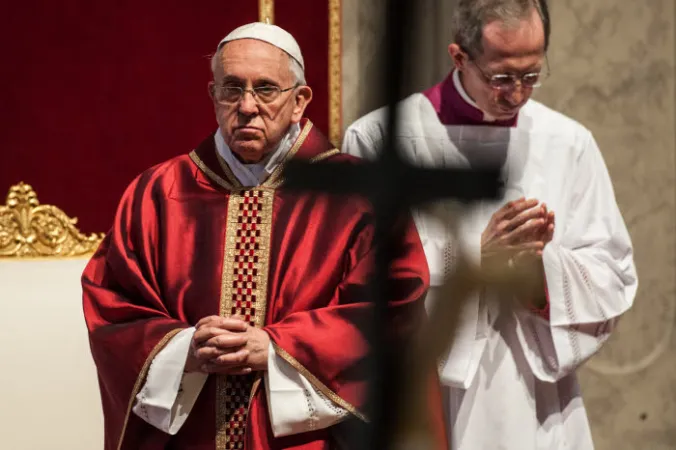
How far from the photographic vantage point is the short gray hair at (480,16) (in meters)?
2.54

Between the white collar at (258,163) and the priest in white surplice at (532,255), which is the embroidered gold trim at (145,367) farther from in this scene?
the priest in white surplice at (532,255)

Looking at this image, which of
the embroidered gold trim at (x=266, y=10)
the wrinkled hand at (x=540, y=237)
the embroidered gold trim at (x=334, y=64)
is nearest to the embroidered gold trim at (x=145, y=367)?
the wrinkled hand at (x=540, y=237)

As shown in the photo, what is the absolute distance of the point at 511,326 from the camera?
271 cm

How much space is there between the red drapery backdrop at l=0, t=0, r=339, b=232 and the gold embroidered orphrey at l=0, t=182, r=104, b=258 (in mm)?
57

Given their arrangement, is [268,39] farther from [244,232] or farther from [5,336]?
[5,336]

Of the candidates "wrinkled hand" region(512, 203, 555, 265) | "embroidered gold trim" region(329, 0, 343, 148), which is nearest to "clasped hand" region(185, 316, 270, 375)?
"wrinkled hand" region(512, 203, 555, 265)

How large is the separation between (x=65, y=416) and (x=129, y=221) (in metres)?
0.84

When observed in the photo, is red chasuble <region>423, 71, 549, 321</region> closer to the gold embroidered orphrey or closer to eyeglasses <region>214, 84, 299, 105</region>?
eyeglasses <region>214, 84, 299, 105</region>

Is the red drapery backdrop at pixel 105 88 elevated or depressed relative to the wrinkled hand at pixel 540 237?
elevated

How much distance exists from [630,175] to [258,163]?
177 centimetres

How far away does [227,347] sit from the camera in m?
2.29

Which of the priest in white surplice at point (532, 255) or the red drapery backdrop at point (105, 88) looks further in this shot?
the red drapery backdrop at point (105, 88)

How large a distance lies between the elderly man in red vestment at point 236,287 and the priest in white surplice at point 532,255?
0.95 feet

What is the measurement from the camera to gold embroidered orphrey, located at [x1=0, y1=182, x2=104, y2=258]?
3557mm
